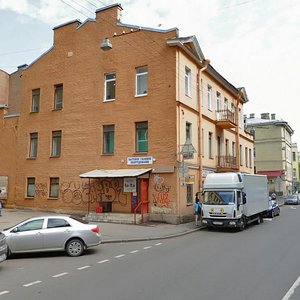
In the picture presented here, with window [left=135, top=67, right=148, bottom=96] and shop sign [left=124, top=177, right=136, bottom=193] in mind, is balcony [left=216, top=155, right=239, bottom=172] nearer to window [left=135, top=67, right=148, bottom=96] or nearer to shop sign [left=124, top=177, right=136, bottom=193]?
shop sign [left=124, top=177, right=136, bottom=193]

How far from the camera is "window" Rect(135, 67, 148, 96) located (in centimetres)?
2341

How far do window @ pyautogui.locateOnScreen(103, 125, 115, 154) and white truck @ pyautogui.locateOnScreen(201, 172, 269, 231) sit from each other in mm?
7392

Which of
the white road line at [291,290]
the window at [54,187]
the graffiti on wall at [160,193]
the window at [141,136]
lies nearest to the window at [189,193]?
the graffiti on wall at [160,193]

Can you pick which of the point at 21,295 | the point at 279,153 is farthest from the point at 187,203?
the point at 279,153

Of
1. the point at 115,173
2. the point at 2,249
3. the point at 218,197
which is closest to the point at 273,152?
the point at 115,173

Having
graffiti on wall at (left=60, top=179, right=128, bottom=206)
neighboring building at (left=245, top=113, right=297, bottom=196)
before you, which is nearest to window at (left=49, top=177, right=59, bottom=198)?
graffiti on wall at (left=60, top=179, right=128, bottom=206)

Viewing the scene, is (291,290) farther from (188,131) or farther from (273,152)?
(273,152)

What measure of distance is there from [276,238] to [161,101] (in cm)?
1067

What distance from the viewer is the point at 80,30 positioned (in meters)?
26.4

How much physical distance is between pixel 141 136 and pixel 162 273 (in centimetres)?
1474

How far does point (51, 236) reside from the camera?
12.0 meters

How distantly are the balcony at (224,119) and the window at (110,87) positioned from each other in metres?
9.03

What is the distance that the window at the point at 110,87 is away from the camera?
24734 millimetres

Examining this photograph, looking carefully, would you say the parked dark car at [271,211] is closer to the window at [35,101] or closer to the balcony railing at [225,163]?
the balcony railing at [225,163]
